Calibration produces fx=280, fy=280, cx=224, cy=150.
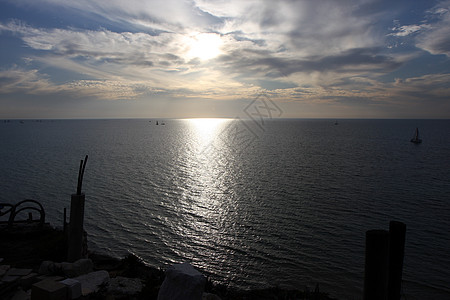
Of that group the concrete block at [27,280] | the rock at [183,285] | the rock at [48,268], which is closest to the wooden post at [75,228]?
the rock at [48,268]

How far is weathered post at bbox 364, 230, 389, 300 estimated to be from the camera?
5.11 meters

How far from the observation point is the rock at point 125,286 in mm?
7893

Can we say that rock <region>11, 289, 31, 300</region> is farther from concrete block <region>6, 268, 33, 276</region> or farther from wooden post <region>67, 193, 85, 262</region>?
wooden post <region>67, 193, 85, 262</region>

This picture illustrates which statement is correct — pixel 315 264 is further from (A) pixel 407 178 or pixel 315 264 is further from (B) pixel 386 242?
(A) pixel 407 178

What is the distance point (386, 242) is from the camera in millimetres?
5133

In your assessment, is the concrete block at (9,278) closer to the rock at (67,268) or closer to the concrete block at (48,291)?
the rock at (67,268)

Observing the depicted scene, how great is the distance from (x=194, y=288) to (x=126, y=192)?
29.4m

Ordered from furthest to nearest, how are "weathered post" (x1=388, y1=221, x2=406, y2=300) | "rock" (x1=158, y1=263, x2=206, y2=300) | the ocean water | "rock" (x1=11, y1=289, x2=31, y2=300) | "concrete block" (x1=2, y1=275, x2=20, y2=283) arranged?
1. the ocean water
2. "concrete block" (x1=2, y1=275, x2=20, y2=283)
3. "rock" (x1=11, y1=289, x2=31, y2=300)
4. "weathered post" (x1=388, y1=221, x2=406, y2=300)
5. "rock" (x1=158, y1=263, x2=206, y2=300)

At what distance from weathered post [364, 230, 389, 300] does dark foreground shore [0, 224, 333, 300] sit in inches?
163

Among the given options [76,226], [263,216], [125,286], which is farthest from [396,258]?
[263,216]

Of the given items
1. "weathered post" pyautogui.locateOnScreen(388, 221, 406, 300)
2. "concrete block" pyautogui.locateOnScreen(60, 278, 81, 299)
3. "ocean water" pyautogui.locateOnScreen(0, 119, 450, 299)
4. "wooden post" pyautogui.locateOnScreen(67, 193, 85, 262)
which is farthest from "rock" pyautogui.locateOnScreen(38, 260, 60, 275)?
"ocean water" pyautogui.locateOnScreen(0, 119, 450, 299)

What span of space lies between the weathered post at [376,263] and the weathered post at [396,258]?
3.16 ft

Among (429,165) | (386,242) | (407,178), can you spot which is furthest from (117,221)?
(429,165)

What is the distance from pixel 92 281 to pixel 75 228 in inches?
76.3
